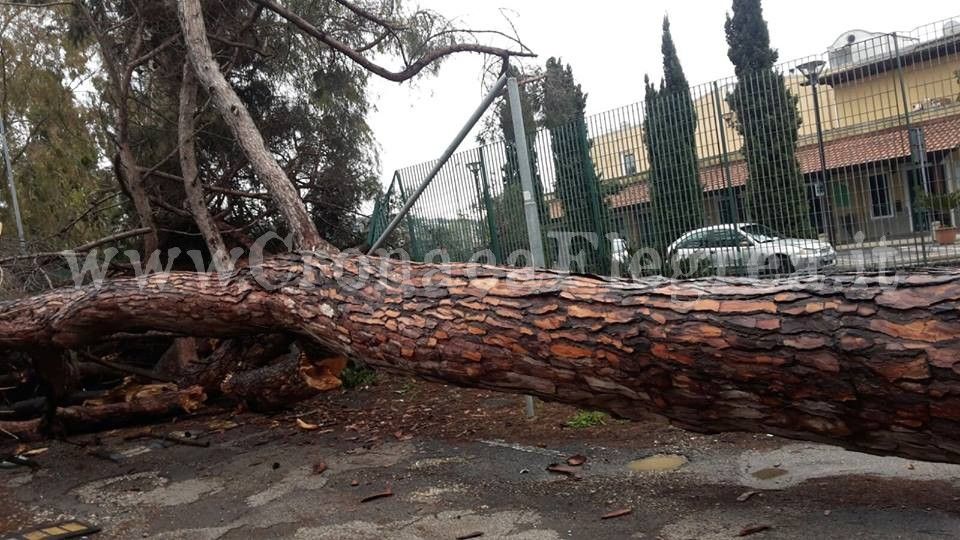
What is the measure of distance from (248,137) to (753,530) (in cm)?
478

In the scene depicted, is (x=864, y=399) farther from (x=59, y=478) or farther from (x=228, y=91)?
(x=228, y=91)

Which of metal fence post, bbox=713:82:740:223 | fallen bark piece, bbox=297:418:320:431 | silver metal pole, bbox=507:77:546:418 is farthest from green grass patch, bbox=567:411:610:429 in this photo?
metal fence post, bbox=713:82:740:223

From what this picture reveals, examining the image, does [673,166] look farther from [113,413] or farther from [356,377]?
[113,413]

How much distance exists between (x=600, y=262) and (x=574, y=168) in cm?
85

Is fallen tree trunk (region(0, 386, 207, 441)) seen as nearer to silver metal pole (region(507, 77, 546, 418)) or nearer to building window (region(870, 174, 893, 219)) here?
silver metal pole (region(507, 77, 546, 418))

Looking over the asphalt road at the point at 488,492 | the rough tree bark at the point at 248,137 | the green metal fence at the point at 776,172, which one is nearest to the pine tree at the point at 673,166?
the green metal fence at the point at 776,172

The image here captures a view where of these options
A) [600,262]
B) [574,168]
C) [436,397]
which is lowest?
[436,397]

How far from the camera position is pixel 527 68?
838cm

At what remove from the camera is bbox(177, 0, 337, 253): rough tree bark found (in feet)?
18.2

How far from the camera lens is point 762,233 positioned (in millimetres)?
5840

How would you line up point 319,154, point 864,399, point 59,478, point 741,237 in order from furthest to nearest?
point 319,154, point 741,237, point 59,478, point 864,399

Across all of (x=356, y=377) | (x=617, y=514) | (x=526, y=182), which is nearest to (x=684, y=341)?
(x=617, y=514)

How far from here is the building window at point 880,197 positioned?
18.1ft

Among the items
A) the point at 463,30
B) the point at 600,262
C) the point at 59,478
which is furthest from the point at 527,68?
the point at 59,478
